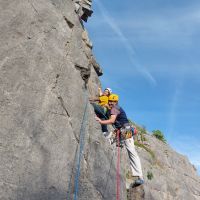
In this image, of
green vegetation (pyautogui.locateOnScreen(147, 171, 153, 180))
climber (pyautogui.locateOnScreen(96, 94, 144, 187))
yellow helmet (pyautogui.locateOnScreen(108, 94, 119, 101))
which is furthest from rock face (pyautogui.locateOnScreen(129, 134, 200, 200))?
yellow helmet (pyautogui.locateOnScreen(108, 94, 119, 101))

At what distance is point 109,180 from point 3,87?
527 cm

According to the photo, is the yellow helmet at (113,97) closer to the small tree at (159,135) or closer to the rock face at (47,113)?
the rock face at (47,113)

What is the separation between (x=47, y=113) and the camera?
11.8m

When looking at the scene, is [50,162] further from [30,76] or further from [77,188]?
[30,76]

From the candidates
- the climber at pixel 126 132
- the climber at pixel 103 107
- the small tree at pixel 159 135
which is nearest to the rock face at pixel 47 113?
the climber at pixel 126 132

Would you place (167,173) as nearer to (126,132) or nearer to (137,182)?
(137,182)

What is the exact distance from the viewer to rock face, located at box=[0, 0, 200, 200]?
1049 centimetres

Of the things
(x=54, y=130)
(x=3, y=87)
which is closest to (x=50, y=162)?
(x=54, y=130)

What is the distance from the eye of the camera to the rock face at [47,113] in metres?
10.5

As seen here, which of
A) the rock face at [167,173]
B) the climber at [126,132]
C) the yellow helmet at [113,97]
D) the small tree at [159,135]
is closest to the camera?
the climber at [126,132]

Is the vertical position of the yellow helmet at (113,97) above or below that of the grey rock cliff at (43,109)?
above

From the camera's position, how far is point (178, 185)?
2752 cm

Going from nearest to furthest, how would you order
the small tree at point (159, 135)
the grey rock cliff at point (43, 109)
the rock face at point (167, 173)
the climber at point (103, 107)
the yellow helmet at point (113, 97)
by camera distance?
the grey rock cliff at point (43, 109)
the yellow helmet at point (113, 97)
the climber at point (103, 107)
the rock face at point (167, 173)
the small tree at point (159, 135)

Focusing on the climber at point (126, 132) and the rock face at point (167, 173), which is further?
the rock face at point (167, 173)
